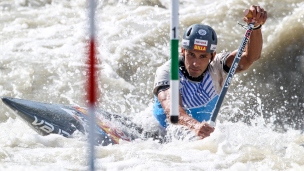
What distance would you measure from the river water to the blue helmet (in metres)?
0.61

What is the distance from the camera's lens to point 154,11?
957 centimetres

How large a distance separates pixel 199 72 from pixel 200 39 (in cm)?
28

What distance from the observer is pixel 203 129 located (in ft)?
14.9

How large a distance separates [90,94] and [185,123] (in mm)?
2094

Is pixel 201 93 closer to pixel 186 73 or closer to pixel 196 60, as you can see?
pixel 186 73

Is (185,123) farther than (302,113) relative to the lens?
No

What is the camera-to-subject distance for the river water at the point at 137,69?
490 cm

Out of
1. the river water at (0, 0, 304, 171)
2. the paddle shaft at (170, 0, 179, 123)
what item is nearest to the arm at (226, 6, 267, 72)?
the river water at (0, 0, 304, 171)

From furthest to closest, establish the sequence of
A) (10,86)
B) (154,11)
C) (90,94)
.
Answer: (154,11), (10,86), (90,94)

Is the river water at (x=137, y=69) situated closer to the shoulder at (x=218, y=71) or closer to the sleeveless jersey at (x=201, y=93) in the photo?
the sleeveless jersey at (x=201, y=93)

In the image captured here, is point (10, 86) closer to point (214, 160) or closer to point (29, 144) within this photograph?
point (29, 144)

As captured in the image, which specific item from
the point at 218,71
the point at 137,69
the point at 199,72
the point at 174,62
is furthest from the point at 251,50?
the point at 137,69

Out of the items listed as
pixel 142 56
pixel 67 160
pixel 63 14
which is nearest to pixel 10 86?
pixel 142 56

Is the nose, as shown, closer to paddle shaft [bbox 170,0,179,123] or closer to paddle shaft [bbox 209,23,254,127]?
paddle shaft [bbox 209,23,254,127]
